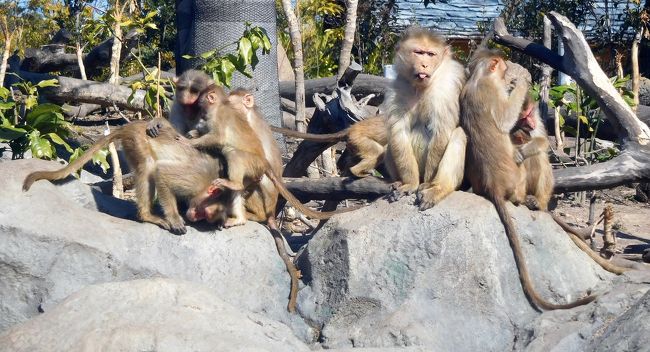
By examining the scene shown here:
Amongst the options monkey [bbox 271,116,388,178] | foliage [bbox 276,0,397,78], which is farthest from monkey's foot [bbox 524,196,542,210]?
foliage [bbox 276,0,397,78]

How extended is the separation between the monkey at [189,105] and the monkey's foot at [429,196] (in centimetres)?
192

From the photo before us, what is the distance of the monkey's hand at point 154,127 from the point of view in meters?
7.82

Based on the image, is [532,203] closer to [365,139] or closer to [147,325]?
[365,139]

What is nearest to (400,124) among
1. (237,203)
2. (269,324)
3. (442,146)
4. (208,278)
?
(442,146)

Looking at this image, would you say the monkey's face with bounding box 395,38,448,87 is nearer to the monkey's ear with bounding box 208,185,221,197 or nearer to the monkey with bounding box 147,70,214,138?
the monkey with bounding box 147,70,214,138

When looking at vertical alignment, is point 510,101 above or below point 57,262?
above

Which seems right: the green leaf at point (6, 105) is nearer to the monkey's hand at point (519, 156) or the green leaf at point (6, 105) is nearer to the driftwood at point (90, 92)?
the driftwood at point (90, 92)

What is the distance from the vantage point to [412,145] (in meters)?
7.91

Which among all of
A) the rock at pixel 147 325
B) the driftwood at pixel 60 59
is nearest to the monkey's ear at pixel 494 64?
the rock at pixel 147 325

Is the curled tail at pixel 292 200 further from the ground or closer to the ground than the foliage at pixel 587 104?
further from the ground

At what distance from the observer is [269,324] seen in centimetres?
608

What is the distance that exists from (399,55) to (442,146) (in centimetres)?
92

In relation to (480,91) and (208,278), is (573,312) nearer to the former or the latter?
(480,91)

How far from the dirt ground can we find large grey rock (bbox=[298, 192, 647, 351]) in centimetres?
245
